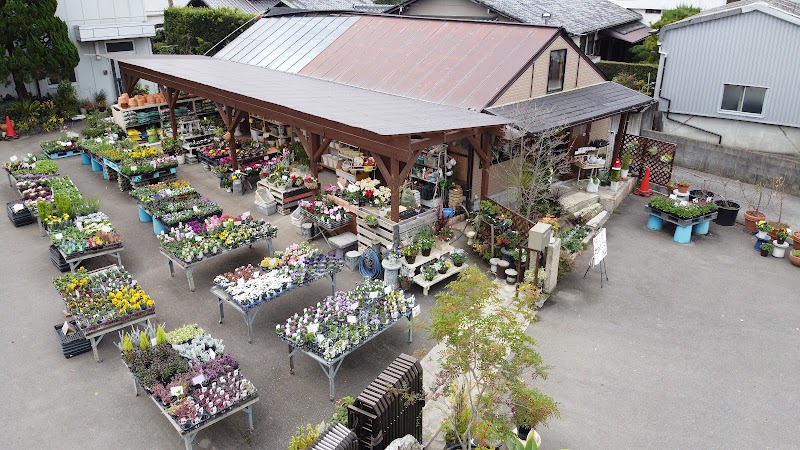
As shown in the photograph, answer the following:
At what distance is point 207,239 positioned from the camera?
1281 cm

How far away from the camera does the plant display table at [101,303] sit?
400 inches

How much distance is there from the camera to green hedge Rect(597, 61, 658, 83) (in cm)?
2377

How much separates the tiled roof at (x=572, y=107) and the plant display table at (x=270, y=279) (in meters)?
5.93

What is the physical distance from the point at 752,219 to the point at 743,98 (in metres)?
6.63

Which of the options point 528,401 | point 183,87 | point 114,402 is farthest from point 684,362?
point 183,87

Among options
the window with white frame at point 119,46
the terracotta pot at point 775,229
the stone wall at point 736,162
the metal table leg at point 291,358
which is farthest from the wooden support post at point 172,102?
the terracotta pot at point 775,229

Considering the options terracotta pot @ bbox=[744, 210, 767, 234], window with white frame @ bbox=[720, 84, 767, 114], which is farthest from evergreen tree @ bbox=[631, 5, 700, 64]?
terracotta pot @ bbox=[744, 210, 767, 234]

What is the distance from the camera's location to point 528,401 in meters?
7.90

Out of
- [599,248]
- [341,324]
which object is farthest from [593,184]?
[341,324]

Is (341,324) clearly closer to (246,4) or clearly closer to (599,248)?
(599,248)

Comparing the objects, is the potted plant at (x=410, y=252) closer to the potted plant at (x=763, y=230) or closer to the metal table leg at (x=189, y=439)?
the metal table leg at (x=189, y=439)

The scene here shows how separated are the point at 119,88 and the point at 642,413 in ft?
95.1

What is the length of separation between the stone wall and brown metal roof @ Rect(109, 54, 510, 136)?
34.4 feet

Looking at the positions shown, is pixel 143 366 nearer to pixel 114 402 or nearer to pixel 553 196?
pixel 114 402
